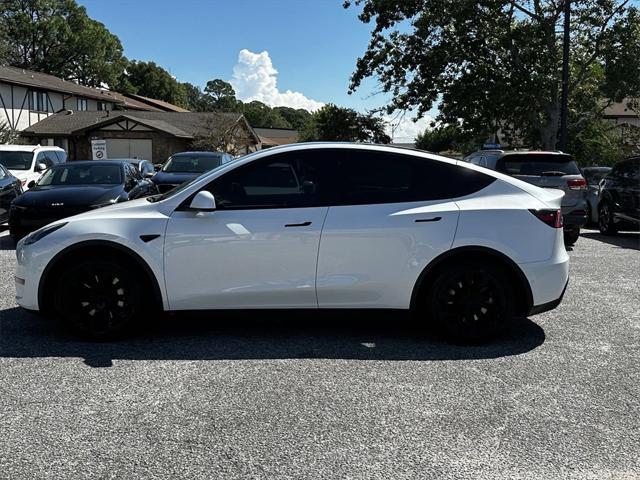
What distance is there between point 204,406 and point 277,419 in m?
0.50

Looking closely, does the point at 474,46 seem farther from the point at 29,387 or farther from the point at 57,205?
the point at 29,387

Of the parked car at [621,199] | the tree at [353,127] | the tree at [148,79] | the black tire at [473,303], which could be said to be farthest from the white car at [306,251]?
the tree at [148,79]

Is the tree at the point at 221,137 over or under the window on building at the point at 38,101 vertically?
under

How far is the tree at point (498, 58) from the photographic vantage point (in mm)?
23797

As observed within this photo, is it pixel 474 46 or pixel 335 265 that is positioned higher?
pixel 474 46

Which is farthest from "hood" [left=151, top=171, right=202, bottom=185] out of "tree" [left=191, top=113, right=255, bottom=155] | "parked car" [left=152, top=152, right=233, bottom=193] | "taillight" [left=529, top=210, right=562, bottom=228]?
"tree" [left=191, top=113, right=255, bottom=155]

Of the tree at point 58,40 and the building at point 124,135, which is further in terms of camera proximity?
the tree at point 58,40

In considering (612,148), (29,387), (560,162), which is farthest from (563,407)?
(612,148)

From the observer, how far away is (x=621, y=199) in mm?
12148

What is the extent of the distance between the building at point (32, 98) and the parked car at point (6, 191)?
24.5m

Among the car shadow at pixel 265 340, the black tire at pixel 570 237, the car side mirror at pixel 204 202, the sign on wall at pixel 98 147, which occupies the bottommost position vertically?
the car shadow at pixel 265 340

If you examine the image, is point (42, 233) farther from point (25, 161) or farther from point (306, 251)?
point (25, 161)

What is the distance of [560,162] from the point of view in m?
10.2

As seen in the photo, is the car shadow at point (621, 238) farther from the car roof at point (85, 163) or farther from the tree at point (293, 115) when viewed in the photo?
the tree at point (293, 115)
